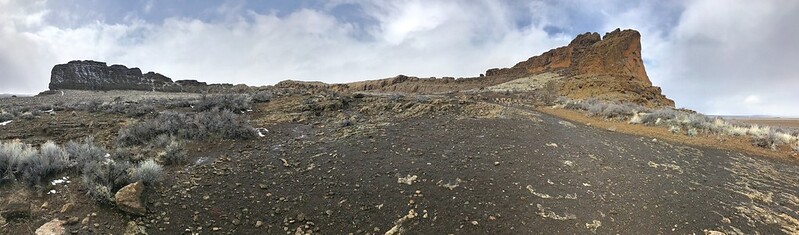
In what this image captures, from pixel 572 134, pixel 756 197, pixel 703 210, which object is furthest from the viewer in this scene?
pixel 572 134

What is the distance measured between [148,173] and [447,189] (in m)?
4.92

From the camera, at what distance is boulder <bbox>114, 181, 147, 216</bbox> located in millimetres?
5750

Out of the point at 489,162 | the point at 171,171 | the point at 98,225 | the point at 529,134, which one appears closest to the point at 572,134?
the point at 529,134

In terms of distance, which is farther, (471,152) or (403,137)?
(403,137)

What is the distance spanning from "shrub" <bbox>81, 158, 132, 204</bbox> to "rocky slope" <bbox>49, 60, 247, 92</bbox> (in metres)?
37.0

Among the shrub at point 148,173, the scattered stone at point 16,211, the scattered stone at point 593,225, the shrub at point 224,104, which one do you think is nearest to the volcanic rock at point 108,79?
the shrub at point 224,104

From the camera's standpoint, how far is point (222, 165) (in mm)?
8078

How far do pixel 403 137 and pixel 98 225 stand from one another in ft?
21.1

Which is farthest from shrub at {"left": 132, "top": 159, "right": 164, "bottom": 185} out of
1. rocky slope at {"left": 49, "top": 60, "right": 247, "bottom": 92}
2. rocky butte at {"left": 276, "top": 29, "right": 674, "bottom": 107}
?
rocky slope at {"left": 49, "top": 60, "right": 247, "bottom": 92}

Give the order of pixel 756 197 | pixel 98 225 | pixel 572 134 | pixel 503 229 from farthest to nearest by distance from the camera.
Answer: pixel 572 134, pixel 756 197, pixel 503 229, pixel 98 225

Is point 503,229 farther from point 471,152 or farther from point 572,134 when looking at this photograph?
point 572,134

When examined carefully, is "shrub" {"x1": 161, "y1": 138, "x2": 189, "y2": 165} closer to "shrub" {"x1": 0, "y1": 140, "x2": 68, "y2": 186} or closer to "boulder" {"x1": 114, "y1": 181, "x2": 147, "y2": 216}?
"shrub" {"x1": 0, "y1": 140, "x2": 68, "y2": 186}

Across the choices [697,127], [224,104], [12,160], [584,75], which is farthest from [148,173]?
[584,75]

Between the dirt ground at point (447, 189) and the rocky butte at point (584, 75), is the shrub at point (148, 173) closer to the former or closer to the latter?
the dirt ground at point (447, 189)
